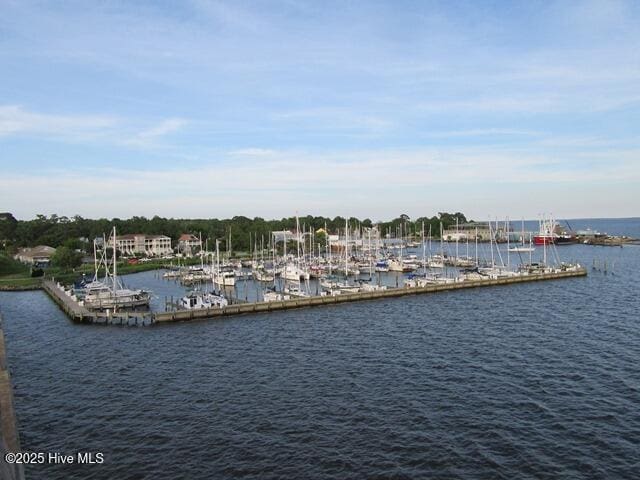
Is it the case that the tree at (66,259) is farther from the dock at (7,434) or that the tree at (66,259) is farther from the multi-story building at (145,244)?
the dock at (7,434)

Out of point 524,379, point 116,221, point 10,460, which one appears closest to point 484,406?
point 524,379

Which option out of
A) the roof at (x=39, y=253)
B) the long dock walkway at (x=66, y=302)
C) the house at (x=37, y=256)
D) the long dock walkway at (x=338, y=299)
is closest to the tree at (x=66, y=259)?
the long dock walkway at (x=66, y=302)

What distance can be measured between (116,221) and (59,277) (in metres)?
89.9

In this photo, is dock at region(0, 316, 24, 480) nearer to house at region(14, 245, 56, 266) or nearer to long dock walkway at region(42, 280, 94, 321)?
long dock walkway at region(42, 280, 94, 321)

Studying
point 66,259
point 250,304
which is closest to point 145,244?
point 66,259

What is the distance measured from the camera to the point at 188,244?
142 meters

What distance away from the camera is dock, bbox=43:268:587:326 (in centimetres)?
4628

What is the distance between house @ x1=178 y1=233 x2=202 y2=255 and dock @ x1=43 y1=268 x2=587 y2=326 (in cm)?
6155

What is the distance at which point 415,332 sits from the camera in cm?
4122

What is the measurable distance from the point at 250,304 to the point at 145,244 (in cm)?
9891

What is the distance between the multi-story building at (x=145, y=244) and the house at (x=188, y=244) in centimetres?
348

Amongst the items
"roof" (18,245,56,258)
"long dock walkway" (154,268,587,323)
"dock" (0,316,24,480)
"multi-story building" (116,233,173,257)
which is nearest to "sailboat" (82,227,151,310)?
"long dock walkway" (154,268,587,323)

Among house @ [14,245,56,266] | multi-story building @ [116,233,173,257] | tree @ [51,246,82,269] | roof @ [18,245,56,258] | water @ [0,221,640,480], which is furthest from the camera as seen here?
multi-story building @ [116,233,173,257]

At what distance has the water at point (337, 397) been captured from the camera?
1989 centimetres
